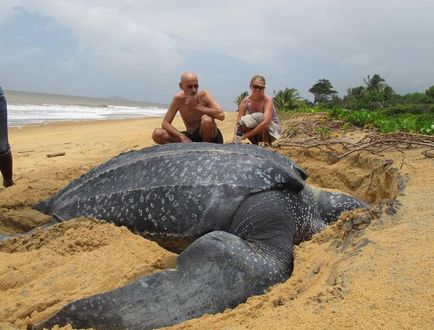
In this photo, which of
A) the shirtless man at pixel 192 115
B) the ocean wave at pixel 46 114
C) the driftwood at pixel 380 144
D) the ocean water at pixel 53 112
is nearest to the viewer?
the driftwood at pixel 380 144

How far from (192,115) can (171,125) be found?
0.82 ft

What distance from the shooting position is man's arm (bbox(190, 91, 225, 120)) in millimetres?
3768

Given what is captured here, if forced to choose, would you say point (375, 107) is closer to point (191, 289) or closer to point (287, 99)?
point (287, 99)

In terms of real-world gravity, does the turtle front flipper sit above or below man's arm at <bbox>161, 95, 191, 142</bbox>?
below

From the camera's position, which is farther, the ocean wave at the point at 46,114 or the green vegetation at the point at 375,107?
the ocean wave at the point at 46,114

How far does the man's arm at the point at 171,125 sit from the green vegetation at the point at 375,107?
180 cm

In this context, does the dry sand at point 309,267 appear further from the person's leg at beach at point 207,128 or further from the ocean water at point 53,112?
the ocean water at point 53,112

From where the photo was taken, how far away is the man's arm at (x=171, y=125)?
3678 millimetres

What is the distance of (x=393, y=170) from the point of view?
9.80ft

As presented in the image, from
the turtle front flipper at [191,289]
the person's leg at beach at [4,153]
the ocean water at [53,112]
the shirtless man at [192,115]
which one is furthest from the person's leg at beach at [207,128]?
the ocean water at [53,112]

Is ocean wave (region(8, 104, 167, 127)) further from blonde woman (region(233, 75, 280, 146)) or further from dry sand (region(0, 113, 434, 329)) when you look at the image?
dry sand (region(0, 113, 434, 329))

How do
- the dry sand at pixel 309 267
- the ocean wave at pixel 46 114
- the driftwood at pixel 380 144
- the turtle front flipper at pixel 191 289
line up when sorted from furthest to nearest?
the ocean wave at pixel 46 114 < the driftwood at pixel 380 144 < the turtle front flipper at pixel 191 289 < the dry sand at pixel 309 267

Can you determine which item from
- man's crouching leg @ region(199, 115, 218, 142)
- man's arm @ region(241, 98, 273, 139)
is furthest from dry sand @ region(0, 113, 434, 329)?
man's arm @ region(241, 98, 273, 139)

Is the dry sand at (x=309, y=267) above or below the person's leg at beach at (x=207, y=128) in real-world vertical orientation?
below
